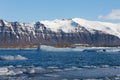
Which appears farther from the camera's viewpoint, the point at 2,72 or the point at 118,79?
the point at 2,72

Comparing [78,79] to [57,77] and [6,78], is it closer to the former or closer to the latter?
[57,77]

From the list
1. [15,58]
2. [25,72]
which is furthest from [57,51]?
[25,72]

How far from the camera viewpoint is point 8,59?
56.1m

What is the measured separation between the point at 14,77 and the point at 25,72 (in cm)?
402

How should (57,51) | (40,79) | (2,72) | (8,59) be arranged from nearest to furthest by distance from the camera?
(40,79), (2,72), (8,59), (57,51)

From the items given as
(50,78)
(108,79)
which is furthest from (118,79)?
(50,78)

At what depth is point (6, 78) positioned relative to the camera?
95.4ft

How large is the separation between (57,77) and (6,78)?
140 inches

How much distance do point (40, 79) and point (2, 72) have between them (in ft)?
16.3

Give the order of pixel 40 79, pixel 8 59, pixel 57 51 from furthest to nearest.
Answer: pixel 57 51, pixel 8 59, pixel 40 79

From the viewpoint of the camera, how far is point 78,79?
28969mm

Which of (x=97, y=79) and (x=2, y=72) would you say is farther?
(x=2, y=72)

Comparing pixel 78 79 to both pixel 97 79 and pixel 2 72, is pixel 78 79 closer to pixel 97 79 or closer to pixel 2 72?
pixel 97 79

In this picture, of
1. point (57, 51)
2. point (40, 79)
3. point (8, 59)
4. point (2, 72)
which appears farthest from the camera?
point (57, 51)
